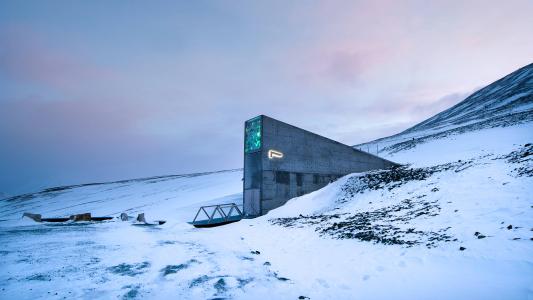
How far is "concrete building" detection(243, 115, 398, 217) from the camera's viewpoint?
25.9 m

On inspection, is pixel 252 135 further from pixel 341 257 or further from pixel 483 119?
pixel 483 119

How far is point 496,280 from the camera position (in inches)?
227

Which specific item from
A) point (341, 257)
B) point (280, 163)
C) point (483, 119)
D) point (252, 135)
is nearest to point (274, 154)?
point (280, 163)

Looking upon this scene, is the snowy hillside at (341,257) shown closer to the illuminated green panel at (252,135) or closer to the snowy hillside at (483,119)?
the illuminated green panel at (252,135)

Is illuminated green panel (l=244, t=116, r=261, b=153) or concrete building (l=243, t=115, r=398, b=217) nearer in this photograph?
→ concrete building (l=243, t=115, r=398, b=217)

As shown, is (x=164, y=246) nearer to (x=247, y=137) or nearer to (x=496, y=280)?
(x=496, y=280)

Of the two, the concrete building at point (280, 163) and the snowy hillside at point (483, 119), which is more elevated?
the snowy hillside at point (483, 119)

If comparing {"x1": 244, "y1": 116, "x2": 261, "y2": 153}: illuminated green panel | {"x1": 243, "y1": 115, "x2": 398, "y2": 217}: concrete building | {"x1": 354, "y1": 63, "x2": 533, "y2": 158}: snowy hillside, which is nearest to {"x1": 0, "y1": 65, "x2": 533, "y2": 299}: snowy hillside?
{"x1": 243, "y1": 115, "x2": 398, "y2": 217}: concrete building

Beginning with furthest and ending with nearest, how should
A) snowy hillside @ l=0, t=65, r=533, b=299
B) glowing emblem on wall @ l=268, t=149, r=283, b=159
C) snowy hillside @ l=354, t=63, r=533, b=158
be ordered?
snowy hillside @ l=354, t=63, r=533, b=158 < glowing emblem on wall @ l=268, t=149, r=283, b=159 < snowy hillside @ l=0, t=65, r=533, b=299

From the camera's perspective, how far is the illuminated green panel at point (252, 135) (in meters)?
26.5

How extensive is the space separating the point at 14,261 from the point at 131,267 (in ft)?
11.8

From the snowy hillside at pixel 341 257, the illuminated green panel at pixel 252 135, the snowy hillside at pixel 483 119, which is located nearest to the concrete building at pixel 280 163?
the illuminated green panel at pixel 252 135

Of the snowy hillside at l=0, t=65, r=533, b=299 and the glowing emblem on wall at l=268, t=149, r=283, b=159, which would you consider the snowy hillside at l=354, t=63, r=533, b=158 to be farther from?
the snowy hillside at l=0, t=65, r=533, b=299

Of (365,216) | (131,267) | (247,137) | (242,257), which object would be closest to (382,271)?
(242,257)
